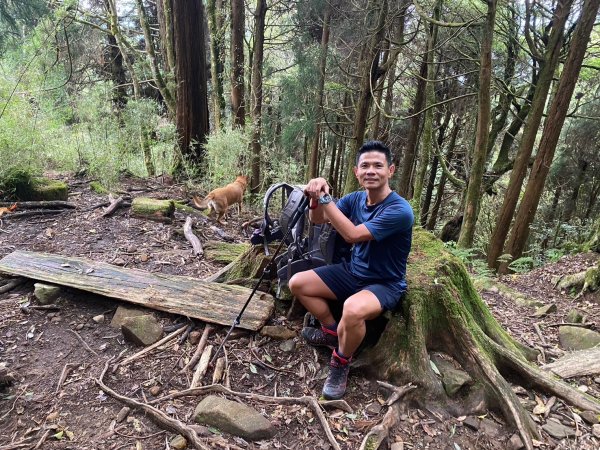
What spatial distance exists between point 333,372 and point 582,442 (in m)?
1.77

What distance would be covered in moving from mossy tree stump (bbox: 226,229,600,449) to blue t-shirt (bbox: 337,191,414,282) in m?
0.32

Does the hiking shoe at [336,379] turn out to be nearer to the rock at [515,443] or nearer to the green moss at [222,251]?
the rock at [515,443]

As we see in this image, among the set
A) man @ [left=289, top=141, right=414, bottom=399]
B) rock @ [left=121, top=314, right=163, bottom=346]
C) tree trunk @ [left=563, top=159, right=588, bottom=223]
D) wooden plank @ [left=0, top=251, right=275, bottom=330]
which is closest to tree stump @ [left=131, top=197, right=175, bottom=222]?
wooden plank @ [left=0, top=251, right=275, bottom=330]

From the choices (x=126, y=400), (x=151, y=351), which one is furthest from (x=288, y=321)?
(x=126, y=400)

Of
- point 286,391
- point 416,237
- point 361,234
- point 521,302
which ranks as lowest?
point 521,302

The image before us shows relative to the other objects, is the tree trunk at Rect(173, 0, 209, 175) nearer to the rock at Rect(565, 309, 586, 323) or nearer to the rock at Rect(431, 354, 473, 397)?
the rock at Rect(431, 354, 473, 397)

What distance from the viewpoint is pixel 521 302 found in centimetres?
551

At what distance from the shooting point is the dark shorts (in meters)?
2.94

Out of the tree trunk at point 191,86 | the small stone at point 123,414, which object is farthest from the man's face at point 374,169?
the tree trunk at point 191,86

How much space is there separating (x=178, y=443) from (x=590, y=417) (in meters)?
2.93

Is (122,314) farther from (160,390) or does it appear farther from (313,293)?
(313,293)

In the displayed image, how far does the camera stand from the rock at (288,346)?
130 inches

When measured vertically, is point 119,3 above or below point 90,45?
above

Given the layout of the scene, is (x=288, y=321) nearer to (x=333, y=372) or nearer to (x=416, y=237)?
(x=333, y=372)
